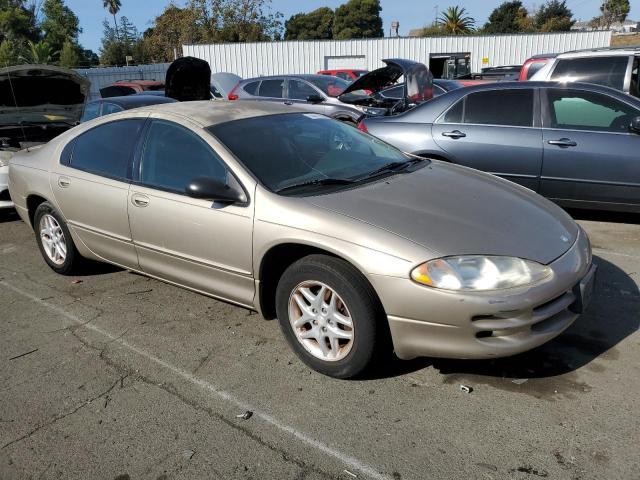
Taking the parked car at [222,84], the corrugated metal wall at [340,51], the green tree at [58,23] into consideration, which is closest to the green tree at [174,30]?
the corrugated metal wall at [340,51]

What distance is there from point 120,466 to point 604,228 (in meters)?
4.89

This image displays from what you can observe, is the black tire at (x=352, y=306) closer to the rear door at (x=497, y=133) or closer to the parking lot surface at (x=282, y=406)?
the parking lot surface at (x=282, y=406)

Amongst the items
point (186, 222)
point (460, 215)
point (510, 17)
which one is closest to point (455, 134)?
point (460, 215)

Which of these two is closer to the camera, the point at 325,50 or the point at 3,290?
the point at 3,290

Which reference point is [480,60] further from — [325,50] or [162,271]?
[162,271]

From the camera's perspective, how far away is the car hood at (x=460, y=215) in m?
2.78

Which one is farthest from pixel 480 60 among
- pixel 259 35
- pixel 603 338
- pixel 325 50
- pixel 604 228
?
pixel 603 338

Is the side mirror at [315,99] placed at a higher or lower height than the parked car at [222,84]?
lower

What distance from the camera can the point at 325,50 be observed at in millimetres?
28656

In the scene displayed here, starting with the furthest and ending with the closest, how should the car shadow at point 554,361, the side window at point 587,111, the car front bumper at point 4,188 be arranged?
the car front bumper at point 4,188, the side window at point 587,111, the car shadow at point 554,361

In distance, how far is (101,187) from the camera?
13.4 ft

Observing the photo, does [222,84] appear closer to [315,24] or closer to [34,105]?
[34,105]

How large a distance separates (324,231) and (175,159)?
4.56 ft

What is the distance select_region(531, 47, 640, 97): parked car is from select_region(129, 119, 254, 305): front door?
5204mm
